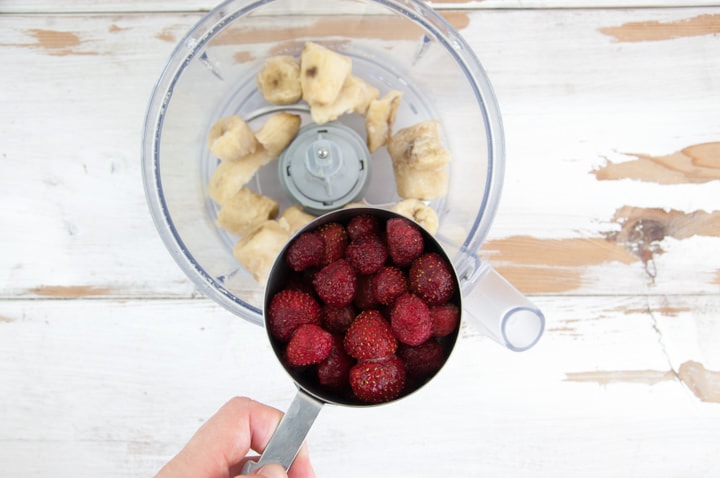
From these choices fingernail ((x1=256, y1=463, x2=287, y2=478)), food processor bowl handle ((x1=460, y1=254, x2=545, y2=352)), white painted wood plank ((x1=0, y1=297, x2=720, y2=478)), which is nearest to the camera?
fingernail ((x1=256, y1=463, x2=287, y2=478))

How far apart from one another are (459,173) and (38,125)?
615 millimetres

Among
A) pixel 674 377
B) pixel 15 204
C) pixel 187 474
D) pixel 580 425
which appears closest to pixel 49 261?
pixel 15 204

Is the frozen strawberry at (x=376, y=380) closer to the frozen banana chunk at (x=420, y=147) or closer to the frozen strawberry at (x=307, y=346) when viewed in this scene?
the frozen strawberry at (x=307, y=346)

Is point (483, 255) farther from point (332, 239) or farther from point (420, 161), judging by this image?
point (332, 239)

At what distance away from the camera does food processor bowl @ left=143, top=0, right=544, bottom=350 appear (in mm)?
710

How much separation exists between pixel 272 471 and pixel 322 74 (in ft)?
1.53

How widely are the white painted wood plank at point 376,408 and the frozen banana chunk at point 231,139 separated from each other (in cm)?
24

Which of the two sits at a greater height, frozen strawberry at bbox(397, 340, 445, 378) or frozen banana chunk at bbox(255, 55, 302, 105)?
frozen banana chunk at bbox(255, 55, 302, 105)

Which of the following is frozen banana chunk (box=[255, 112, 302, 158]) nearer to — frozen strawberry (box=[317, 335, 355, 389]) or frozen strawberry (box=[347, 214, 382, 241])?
frozen strawberry (box=[347, 214, 382, 241])

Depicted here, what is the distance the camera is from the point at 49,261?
34.6 inches

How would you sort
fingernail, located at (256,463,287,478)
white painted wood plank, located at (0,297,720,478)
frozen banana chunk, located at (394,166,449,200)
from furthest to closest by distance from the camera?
white painted wood plank, located at (0,297,720,478) < frozen banana chunk, located at (394,166,449,200) < fingernail, located at (256,463,287,478)

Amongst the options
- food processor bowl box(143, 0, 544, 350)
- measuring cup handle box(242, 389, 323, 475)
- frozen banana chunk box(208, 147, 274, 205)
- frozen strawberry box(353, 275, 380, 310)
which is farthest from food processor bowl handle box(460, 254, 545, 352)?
frozen banana chunk box(208, 147, 274, 205)

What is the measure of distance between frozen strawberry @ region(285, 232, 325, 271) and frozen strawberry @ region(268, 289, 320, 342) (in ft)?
0.11

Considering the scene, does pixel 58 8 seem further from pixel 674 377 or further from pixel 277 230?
pixel 674 377
